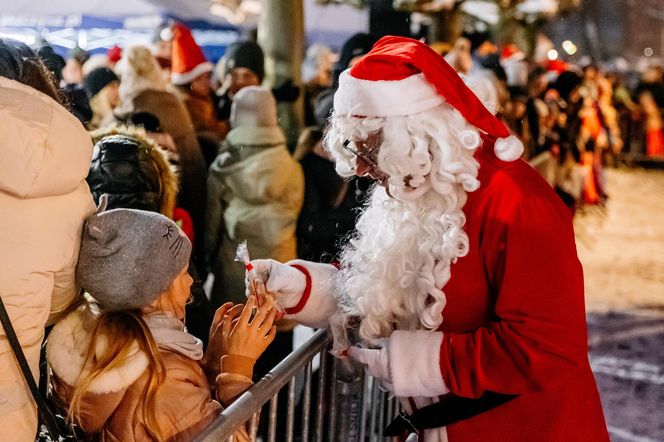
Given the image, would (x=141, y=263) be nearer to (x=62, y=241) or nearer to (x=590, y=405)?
(x=62, y=241)

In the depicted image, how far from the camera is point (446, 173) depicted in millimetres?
2336

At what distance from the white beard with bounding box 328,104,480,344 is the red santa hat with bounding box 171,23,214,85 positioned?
460cm

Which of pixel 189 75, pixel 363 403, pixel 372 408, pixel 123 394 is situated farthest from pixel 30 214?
pixel 189 75

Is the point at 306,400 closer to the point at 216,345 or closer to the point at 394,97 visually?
the point at 216,345

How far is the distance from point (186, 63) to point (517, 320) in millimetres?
5390

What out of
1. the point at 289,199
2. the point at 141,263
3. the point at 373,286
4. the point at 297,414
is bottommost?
the point at 297,414

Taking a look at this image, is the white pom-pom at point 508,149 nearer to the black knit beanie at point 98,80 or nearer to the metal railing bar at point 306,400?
the metal railing bar at point 306,400

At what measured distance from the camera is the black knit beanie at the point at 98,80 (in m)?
6.27

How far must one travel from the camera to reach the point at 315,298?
2.72m

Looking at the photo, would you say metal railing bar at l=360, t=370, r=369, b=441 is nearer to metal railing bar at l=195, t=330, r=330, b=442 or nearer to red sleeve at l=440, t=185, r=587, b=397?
metal railing bar at l=195, t=330, r=330, b=442

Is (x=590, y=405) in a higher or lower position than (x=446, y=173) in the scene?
lower

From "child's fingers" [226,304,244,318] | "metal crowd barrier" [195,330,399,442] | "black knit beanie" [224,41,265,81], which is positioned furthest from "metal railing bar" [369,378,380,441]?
"black knit beanie" [224,41,265,81]

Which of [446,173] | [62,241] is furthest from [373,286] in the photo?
[62,241]

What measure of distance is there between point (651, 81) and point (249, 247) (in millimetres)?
22942
